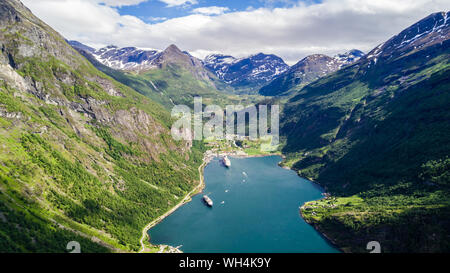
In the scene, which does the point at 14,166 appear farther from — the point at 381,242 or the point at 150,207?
the point at 381,242

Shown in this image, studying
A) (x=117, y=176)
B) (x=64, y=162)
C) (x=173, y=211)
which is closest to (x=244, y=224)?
(x=173, y=211)

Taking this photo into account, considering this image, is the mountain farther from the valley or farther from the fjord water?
the fjord water

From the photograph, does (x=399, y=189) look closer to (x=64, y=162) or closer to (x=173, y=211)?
(x=173, y=211)

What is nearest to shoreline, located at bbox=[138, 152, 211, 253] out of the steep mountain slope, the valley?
the valley

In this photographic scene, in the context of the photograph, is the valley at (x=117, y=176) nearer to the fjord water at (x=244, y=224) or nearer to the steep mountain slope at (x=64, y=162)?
the steep mountain slope at (x=64, y=162)

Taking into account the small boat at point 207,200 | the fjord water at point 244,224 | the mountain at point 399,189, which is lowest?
the fjord water at point 244,224

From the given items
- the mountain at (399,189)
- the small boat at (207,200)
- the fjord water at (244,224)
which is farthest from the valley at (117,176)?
the small boat at (207,200)

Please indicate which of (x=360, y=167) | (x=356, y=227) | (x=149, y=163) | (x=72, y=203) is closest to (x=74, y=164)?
(x=72, y=203)
